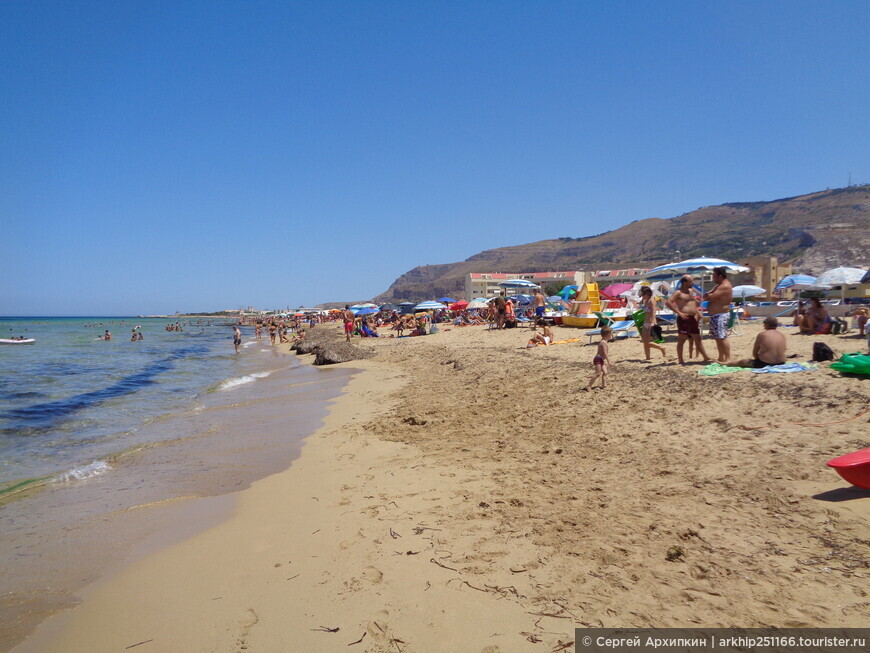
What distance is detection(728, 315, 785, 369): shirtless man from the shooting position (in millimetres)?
6531

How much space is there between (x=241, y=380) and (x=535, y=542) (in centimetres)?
1248

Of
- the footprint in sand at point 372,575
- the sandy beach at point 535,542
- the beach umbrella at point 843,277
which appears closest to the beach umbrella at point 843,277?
the beach umbrella at point 843,277

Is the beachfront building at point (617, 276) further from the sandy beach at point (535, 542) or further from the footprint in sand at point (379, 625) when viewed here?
the footprint in sand at point (379, 625)

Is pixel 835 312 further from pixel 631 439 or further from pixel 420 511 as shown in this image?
pixel 420 511

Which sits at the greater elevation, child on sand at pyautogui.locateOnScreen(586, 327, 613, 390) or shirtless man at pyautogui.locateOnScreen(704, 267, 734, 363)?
shirtless man at pyautogui.locateOnScreen(704, 267, 734, 363)

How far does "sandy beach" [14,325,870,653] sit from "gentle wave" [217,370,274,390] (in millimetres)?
8062

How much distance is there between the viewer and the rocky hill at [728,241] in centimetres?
5441

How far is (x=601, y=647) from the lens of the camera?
211 cm

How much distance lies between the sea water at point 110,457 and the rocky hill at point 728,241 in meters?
57.1

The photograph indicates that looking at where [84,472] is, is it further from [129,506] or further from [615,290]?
[615,290]

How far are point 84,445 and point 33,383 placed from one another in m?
8.67

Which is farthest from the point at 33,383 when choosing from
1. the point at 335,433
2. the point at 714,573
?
the point at 714,573

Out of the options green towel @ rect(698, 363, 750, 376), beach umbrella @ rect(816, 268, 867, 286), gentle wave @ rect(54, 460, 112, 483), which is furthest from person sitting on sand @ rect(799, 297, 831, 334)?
gentle wave @ rect(54, 460, 112, 483)

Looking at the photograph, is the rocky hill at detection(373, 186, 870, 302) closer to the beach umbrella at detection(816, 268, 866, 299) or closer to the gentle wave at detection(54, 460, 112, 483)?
the beach umbrella at detection(816, 268, 866, 299)
